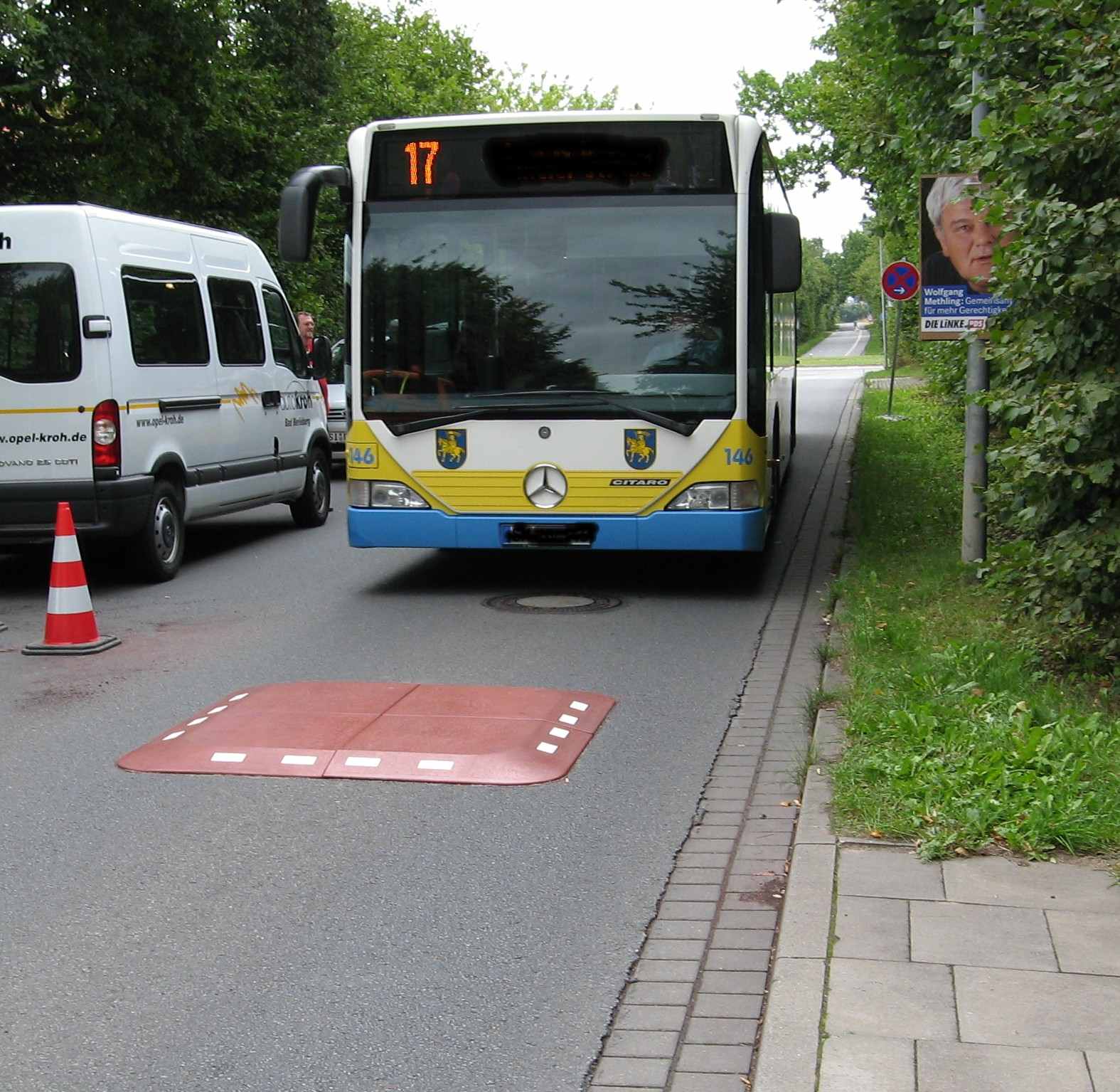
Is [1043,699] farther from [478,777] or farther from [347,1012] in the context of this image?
[347,1012]

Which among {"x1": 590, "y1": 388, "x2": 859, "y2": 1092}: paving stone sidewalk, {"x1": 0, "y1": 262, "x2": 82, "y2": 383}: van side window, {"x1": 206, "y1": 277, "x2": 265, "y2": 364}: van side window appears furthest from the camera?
{"x1": 206, "y1": 277, "x2": 265, "y2": 364}: van side window

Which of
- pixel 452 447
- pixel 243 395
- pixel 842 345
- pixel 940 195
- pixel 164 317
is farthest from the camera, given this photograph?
pixel 842 345

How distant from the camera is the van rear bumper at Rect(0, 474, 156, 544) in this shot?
10.8 meters

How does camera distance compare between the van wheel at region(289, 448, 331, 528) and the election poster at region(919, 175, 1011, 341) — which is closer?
the election poster at region(919, 175, 1011, 341)

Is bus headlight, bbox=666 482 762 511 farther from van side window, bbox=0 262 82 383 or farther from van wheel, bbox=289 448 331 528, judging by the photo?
van wheel, bbox=289 448 331 528

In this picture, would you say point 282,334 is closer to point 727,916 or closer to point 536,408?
point 536,408

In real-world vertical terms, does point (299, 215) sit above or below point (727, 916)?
above

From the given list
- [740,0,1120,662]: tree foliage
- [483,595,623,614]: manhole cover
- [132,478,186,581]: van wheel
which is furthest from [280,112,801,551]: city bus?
[740,0,1120,662]: tree foliage

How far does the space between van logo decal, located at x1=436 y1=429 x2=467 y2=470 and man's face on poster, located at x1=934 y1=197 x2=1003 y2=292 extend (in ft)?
10.8

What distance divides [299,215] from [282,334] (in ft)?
15.7

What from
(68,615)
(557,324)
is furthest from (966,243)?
(68,615)

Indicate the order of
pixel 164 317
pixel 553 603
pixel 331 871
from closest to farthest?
pixel 331 871 < pixel 553 603 < pixel 164 317

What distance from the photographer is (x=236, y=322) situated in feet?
43.9

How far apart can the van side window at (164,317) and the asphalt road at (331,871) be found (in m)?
2.48
